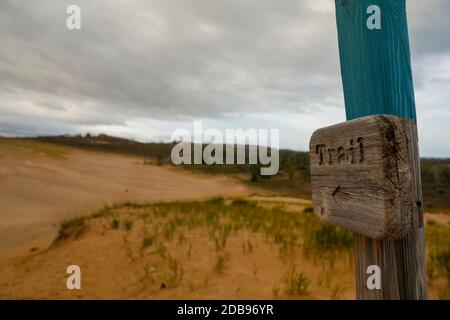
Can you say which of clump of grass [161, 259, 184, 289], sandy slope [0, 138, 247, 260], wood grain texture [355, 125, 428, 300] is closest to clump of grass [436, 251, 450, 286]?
clump of grass [161, 259, 184, 289]

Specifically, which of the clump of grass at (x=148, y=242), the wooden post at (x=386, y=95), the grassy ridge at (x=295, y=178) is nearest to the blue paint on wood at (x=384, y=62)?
the wooden post at (x=386, y=95)

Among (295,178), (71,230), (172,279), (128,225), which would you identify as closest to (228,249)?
(172,279)

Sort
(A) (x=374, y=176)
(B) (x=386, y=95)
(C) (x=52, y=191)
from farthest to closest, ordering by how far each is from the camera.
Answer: (C) (x=52, y=191)
(B) (x=386, y=95)
(A) (x=374, y=176)

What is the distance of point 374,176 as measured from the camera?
96cm

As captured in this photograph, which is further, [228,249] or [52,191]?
[52,191]

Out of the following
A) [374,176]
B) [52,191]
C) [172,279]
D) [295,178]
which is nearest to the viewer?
[374,176]

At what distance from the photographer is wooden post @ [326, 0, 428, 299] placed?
1.04m

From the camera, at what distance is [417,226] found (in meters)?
0.98

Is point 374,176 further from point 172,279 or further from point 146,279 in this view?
point 146,279

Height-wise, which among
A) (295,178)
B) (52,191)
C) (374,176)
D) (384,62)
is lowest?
(374,176)

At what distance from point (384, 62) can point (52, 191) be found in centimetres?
1817

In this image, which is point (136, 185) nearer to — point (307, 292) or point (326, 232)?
point (326, 232)

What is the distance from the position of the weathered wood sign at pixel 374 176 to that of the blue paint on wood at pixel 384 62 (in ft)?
0.42
